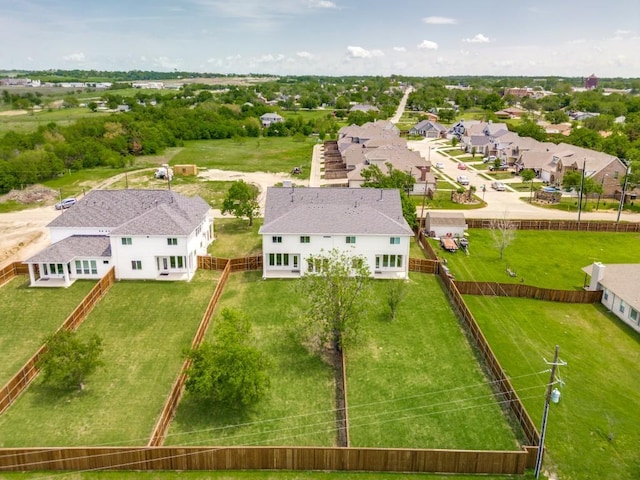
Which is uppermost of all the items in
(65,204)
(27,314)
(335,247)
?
(335,247)

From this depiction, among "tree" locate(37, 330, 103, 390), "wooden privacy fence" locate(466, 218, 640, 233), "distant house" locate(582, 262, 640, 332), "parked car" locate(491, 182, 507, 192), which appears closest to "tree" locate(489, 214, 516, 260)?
"wooden privacy fence" locate(466, 218, 640, 233)

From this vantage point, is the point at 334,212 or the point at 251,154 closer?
the point at 334,212

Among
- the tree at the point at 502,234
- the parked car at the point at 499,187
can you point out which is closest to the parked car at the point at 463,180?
the parked car at the point at 499,187

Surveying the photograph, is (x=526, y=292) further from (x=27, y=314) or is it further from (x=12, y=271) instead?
(x=12, y=271)

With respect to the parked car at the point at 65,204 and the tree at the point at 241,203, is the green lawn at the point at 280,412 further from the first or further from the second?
the parked car at the point at 65,204

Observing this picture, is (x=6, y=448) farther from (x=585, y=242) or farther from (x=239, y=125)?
(x=239, y=125)

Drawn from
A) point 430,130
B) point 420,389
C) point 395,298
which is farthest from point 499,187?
point 430,130
